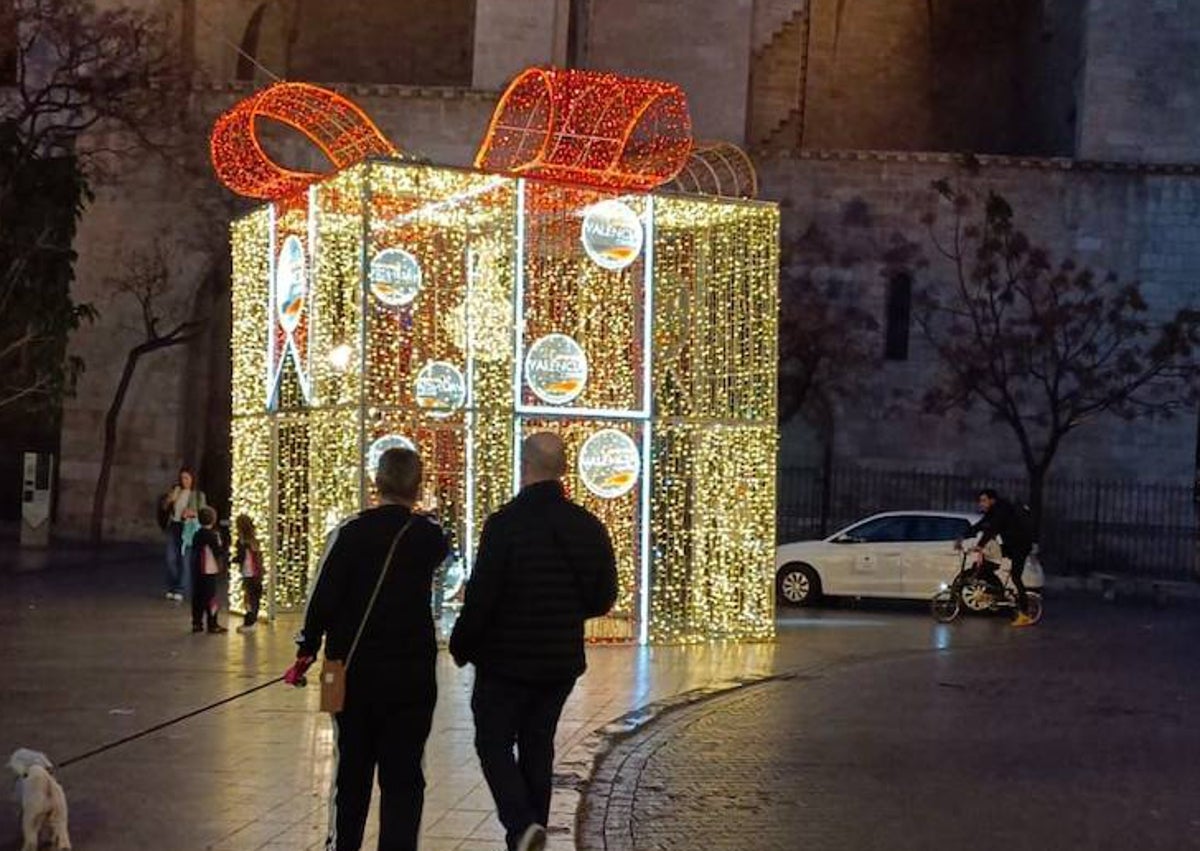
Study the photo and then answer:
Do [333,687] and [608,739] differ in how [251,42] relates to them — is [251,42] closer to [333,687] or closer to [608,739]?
[608,739]

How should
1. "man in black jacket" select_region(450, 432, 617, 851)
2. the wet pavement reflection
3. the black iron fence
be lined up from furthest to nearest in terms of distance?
the black iron fence < the wet pavement reflection < "man in black jacket" select_region(450, 432, 617, 851)

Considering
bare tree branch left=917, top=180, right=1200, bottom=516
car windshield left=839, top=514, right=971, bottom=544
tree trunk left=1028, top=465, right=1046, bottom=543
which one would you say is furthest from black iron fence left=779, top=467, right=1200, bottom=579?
car windshield left=839, top=514, right=971, bottom=544

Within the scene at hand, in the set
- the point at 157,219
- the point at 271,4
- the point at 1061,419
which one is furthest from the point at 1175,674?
the point at 271,4

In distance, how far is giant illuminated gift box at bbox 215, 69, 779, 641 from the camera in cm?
1452

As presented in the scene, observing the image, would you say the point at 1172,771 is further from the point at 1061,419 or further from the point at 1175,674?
the point at 1061,419

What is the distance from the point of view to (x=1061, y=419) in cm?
3309

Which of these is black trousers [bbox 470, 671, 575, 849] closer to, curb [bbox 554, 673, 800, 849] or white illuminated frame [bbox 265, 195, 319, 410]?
curb [bbox 554, 673, 800, 849]

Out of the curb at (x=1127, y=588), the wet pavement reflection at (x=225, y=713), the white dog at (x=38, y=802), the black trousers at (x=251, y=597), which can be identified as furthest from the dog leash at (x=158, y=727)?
the curb at (x=1127, y=588)

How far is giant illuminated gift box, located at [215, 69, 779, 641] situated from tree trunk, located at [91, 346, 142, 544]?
1513 cm

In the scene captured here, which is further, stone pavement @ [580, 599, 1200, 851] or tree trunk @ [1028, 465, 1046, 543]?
tree trunk @ [1028, 465, 1046, 543]

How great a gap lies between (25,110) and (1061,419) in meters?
20.8

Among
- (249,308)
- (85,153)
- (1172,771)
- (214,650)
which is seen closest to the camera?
(1172,771)

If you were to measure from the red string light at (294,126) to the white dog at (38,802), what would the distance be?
326 inches

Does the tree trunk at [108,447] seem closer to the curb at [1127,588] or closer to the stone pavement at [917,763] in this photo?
the curb at [1127,588]
